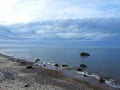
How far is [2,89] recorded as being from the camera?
2708 cm

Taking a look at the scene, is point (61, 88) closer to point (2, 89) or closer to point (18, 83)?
point (18, 83)

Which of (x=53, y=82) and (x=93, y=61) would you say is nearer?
(x=53, y=82)

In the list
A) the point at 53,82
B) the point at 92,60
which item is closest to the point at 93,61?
the point at 92,60

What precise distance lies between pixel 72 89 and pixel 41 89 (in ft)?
15.1

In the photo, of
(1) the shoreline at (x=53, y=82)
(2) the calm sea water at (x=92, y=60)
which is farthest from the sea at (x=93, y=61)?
(1) the shoreline at (x=53, y=82)

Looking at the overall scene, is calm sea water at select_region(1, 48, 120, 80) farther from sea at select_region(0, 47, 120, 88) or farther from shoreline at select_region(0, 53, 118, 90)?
shoreline at select_region(0, 53, 118, 90)

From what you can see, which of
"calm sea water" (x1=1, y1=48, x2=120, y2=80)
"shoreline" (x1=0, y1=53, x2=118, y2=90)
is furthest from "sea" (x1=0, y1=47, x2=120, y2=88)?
"shoreline" (x1=0, y1=53, x2=118, y2=90)

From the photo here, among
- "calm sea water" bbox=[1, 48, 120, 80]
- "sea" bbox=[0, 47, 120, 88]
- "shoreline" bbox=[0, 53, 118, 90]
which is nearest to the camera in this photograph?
"shoreline" bbox=[0, 53, 118, 90]

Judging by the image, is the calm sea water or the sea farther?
the calm sea water

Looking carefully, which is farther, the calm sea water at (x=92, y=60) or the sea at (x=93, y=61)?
the calm sea water at (x=92, y=60)

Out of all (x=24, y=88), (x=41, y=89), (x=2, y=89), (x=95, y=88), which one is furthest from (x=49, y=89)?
(x=95, y=88)

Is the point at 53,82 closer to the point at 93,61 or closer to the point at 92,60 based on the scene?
the point at 93,61

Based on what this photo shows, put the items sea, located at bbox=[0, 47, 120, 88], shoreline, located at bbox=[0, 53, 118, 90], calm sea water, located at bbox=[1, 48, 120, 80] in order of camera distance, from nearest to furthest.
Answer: shoreline, located at bbox=[0, 53, 118, 90]
sea, located at bbox=[0, 47, 120, 88]
calm sea water, located at bbox=[1, 48, 120, 80]

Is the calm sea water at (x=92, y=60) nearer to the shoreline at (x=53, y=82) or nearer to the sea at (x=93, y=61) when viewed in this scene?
the sea at (x=93, y=61)
